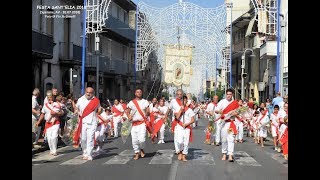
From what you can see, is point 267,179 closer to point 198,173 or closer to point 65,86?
point 198,173

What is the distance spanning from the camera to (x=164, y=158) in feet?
39.7

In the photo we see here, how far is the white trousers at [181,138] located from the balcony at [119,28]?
19.9 metres

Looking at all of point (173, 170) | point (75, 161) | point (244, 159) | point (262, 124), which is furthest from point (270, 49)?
point (173, 170)

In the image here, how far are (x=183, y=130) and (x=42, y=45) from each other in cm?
1014

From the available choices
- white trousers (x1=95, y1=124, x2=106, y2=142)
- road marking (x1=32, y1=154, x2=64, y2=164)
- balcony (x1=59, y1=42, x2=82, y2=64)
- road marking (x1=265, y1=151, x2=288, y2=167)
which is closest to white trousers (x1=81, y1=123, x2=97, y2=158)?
road marking (x1=32, y1=154, x2=64, y2=164)

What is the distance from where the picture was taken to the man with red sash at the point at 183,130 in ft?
38.9

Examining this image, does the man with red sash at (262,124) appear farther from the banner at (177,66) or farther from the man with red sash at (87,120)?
the man with red sash at (87,120)

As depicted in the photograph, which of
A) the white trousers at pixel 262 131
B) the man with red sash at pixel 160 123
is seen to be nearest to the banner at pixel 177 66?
the man with red sash at pixel 160 123

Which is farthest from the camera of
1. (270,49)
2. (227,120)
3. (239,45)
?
(239,45)

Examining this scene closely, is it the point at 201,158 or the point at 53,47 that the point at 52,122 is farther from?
the point at 53,47
